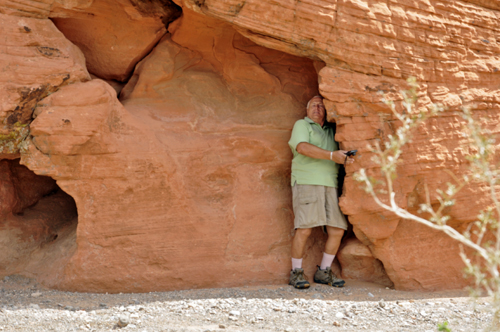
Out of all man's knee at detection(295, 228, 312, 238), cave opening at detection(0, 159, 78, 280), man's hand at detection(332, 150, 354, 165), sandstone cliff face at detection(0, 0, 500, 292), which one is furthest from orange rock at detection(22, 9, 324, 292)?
man's hand at detection(332, 150, 354, 165)

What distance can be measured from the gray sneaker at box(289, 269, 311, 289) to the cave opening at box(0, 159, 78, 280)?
218 cm

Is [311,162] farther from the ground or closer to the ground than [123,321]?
farther from the ground

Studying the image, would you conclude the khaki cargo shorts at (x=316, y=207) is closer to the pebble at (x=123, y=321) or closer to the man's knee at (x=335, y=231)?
the man's knee at (x=335, y=231)

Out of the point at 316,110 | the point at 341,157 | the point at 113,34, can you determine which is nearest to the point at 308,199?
the point at 341,157

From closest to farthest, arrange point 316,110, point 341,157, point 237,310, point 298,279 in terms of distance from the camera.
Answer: point 237,310, point 341,157, point 298,279, point 316,110

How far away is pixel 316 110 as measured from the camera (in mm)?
4691

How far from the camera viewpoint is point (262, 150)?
479 centimetres

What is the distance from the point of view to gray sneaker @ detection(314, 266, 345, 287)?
4.57 m

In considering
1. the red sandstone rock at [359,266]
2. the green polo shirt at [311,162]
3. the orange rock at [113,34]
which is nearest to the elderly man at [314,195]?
the green polo shirt at [311,162]

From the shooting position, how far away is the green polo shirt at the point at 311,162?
4.55 meters

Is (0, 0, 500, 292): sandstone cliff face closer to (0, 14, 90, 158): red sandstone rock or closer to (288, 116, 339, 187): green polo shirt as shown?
(0, 14, 90, 158): red sandstone rock

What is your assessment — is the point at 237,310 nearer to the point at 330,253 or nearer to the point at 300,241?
the point at 300,241

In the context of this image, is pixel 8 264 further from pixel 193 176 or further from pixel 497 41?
pixel 497 41

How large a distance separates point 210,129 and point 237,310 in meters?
1.95
